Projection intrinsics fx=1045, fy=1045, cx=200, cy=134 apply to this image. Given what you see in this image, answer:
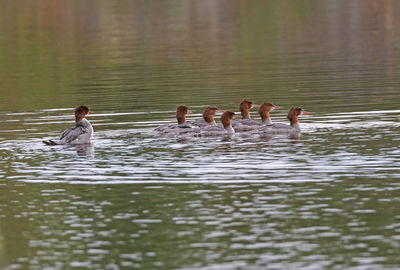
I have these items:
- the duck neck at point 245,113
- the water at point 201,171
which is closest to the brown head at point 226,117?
the water at point 201,171

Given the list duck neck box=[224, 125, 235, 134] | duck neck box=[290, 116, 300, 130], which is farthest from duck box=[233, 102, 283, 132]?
duck neck box=[290, 116, 300, 130]

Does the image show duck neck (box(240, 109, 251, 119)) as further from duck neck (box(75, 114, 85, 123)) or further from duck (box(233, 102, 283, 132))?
duck neck (box(75, 114, 85, 123))

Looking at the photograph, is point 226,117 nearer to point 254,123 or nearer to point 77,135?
point 254,123

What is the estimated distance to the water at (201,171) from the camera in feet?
47.8

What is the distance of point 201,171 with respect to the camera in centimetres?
1970

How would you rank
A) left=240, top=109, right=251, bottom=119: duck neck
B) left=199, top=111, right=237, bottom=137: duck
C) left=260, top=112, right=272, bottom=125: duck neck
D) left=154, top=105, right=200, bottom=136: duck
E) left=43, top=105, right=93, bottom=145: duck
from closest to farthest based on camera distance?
left=43, top=105, right=93, bottom=145: duck → left=154, top=105, right=200, bottom=136: duck → left=199, top=111, right=237, bottom=137: duck → left=260, top=112, right=272, bottom=125: duck neck → left=240, top=109, right=251, bottom=119: duck neck

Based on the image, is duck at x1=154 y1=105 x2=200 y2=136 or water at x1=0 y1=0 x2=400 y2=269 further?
duck at x1=154 y1=105 x2=200 y2=136

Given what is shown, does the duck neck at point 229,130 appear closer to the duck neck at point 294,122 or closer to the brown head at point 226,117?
the brown head at point 226,117

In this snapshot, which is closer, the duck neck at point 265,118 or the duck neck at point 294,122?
the duck neck at point 294,122

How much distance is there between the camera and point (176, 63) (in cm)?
4844

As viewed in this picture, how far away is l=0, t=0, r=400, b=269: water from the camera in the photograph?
1457 cm

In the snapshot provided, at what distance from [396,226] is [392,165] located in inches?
175

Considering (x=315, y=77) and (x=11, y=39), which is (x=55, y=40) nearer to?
(x=11, y=39)

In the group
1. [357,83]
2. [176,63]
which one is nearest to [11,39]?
[176,63]
